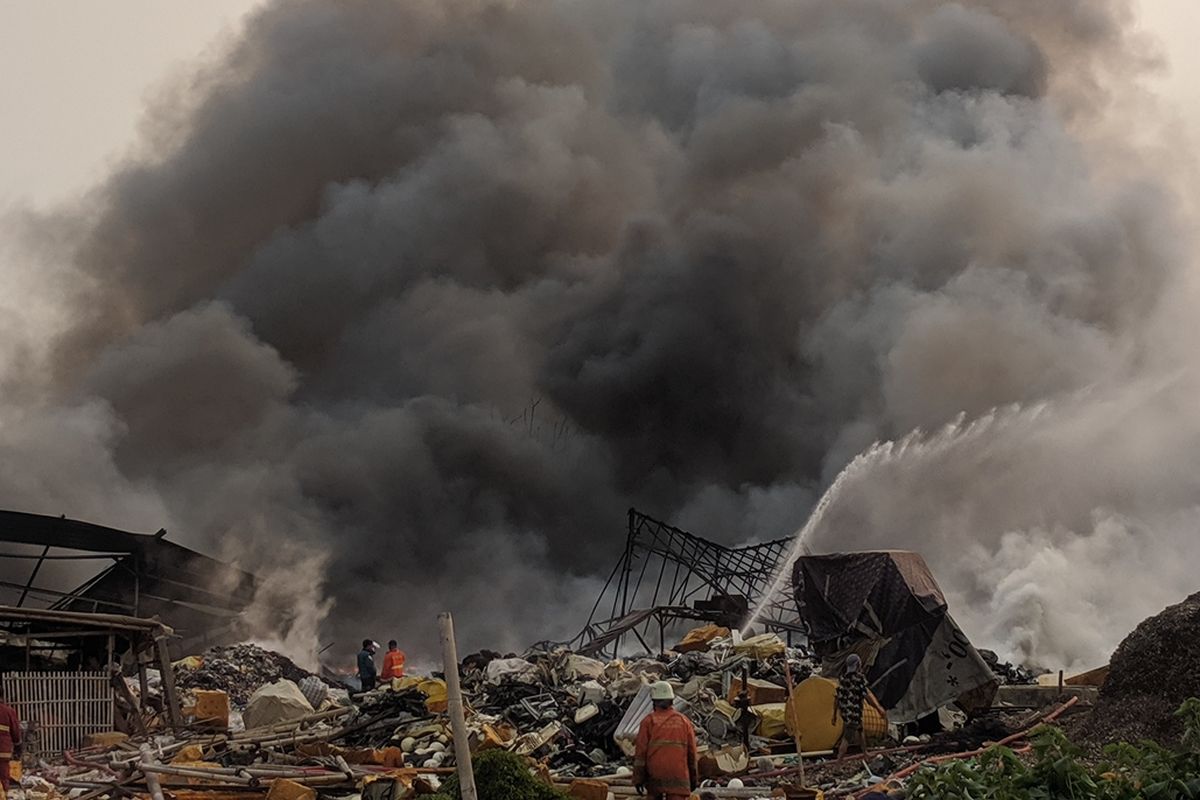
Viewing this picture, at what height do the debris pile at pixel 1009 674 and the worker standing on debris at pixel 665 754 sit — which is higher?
the debris pile at pixel 1009 674

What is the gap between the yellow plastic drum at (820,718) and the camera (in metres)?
18.8

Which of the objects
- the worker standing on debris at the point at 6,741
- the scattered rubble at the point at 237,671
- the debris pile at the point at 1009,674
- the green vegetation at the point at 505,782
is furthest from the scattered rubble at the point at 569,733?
the scattered rubble at the point at 237,671

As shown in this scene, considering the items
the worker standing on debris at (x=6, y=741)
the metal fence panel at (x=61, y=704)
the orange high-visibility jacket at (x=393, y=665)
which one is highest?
the orange high-visibility jacket at (x=393, y=665)

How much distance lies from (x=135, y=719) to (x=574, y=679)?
29.4 feet

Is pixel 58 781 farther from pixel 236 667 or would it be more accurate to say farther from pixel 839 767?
pixel 236 667

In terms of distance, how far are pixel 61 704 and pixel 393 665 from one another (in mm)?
7862

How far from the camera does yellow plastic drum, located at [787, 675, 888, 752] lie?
1877 centimetres

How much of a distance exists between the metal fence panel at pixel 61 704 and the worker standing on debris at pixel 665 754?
1535 centimetres

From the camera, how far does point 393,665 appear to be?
28.8 meters

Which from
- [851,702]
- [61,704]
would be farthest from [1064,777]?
[61,704]

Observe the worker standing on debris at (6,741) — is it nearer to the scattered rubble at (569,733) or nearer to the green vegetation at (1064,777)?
the scattered rubble at (569,733)

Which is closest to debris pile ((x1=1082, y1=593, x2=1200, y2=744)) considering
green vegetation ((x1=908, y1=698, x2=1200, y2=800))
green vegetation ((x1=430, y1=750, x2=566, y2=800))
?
green vegetation ((x1=908, y1=698, x2=1200, y2=800))

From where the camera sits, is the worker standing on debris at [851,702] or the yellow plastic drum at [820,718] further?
the yellow plastic drum at [820,718]

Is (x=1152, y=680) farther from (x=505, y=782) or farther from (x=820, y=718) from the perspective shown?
(x=505, y=782)
